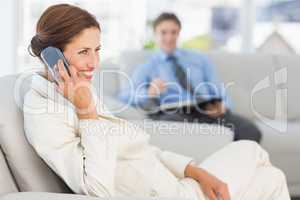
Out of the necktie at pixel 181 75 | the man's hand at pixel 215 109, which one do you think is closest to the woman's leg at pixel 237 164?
the man's hand at pixel 215 109

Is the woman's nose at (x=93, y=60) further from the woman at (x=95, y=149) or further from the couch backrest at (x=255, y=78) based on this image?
the couch backrest at (x=255, y=78)

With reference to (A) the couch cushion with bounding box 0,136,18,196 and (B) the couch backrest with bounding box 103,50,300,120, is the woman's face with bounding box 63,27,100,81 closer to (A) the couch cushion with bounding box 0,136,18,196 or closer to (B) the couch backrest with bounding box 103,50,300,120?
(A) the couch cushion with bounding box 0,136,18,196

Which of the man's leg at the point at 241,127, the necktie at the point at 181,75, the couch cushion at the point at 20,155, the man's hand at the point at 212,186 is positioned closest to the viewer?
the couch cushion at the point at 20,155

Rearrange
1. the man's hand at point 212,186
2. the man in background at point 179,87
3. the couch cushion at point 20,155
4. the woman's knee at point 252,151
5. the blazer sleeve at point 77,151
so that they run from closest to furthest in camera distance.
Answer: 1. the blazer sleeve at point 77,151
2. the couch cushion at point 20,155
3. the man's hand at point 212,186
4. the woman's knee at point 252,151
5. the man in background at point 179,87

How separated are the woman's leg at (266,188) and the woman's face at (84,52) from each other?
2.26 feet

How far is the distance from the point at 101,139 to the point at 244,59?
2440mm

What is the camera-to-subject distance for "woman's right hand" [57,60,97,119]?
5.64 feet

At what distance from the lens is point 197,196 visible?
1837 mm

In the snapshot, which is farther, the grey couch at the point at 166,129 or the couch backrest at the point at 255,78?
the couch backrest at the point at 255,78

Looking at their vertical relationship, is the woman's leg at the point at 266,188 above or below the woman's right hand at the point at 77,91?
below

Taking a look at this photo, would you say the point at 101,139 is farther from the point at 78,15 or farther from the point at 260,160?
the point at 260,160

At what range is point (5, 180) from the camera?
170 cm

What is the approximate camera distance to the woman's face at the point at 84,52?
1.78 metres

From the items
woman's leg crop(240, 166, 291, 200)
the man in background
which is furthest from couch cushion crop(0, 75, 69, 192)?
the man in background
